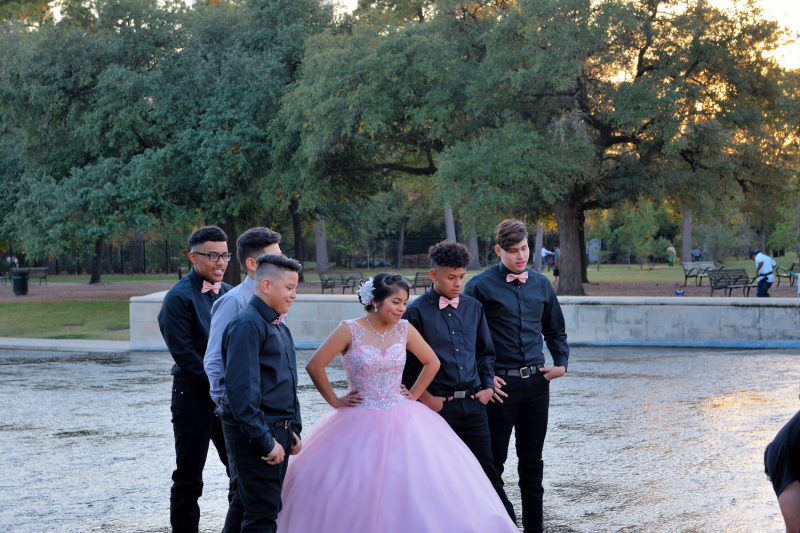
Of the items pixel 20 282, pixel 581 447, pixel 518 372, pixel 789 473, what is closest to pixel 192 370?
pixel 518 372

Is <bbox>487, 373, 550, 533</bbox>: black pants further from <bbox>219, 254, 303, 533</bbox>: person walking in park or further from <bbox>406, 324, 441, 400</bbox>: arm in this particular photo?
<bbox>219, 254, 303, 533</bbox>: person walking in park

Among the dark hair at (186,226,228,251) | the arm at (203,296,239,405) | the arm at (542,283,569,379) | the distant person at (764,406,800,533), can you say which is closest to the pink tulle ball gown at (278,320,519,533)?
the arm at (203,296,239,405)

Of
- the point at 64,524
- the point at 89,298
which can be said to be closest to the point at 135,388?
the point at 64,524

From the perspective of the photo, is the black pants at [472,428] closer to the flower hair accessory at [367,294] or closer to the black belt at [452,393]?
the black belt at [452,393]

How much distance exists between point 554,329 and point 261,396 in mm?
2285

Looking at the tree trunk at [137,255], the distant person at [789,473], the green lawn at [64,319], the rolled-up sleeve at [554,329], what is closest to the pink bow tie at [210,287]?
the rolled-up sleeve at [554,329]

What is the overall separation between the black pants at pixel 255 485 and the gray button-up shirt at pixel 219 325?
0.41 m

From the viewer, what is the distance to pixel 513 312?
5297 millimetres

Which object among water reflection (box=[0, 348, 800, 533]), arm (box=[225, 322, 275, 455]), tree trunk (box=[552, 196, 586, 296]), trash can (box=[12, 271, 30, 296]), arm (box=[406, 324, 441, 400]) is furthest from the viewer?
trash can (box=[12, 271, 30, 296])

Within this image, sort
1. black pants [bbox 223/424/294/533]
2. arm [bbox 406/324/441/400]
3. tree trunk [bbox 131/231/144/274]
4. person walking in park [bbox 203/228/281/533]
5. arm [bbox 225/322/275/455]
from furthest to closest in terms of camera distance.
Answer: tree trunk [bbox 131/231/144/274] → arm [bbox 406/324/441/400] → person walking in park [bbox 203/228/281/533] → black pants [bbox 223/424/294/533] → arm [bbox 225/322/275/455]

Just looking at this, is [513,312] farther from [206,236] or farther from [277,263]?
[206,236]

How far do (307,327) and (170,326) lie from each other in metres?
11.9

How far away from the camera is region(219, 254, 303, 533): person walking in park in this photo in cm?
390

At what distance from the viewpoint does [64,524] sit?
18.6ft
